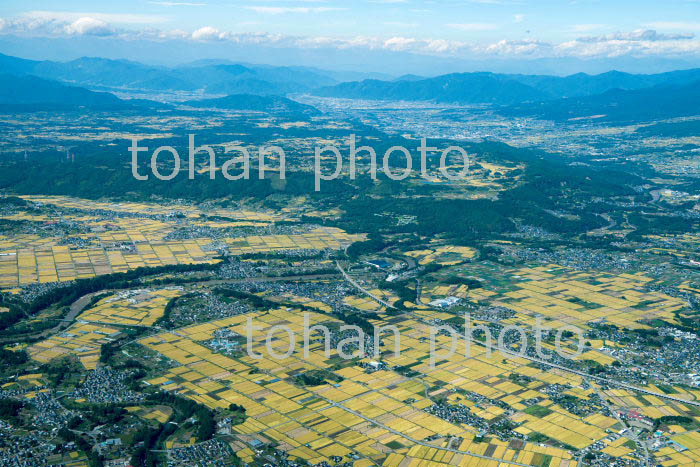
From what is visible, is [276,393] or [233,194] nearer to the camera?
[276,393]

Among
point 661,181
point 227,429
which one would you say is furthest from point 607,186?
point 227,429

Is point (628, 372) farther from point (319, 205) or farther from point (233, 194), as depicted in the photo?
point (233, 194)

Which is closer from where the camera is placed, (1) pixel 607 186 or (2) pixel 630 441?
(2) pixel 630 441

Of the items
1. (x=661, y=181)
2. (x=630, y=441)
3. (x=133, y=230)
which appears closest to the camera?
(x=630, y=441)

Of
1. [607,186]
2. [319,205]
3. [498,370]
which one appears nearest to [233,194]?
[319,205]

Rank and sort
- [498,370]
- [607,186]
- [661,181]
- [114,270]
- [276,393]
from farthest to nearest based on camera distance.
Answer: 1. [661,181]
2. [607,186]
3. [114,270]
4. [498,370]
5. [276,393]

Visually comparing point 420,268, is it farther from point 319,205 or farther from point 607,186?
point 607,186

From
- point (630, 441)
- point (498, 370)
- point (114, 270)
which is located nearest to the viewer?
point (630, 441)

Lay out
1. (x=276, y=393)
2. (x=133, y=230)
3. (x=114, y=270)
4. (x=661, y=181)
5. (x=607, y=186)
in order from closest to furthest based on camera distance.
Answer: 1. (x=276, y=393)
2. (x=114, y=270)
3. (x=133, y=230)
4. (x=607, y=186)
5. (x=661, y=181)
